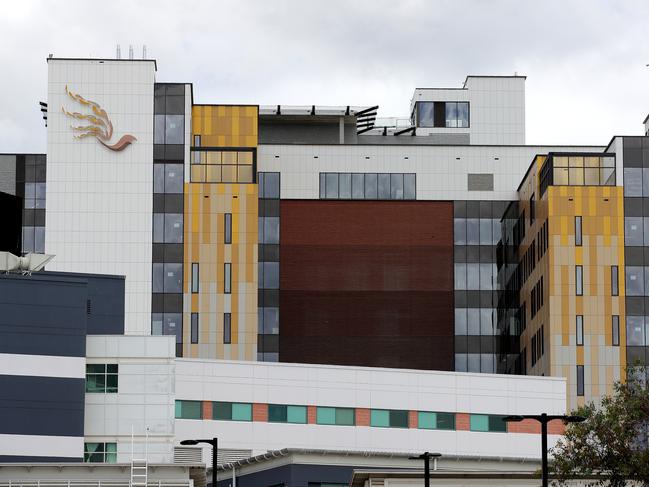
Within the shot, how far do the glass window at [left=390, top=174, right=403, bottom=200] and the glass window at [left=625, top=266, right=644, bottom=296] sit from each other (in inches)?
1073

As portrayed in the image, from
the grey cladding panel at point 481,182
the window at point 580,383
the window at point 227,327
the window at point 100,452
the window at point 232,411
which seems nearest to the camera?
the window at point 100,452

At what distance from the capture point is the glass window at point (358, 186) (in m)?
155

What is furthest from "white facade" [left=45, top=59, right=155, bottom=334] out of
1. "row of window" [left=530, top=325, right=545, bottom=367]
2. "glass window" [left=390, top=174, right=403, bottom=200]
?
"row of window" [left=530, top=325, right=545, bottom=367]

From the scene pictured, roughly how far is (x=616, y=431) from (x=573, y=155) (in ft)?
221

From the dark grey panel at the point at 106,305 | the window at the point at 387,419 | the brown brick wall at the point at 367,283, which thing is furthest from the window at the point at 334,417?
the brown brick wall at the point at 367,283

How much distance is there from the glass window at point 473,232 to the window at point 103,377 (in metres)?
61.5

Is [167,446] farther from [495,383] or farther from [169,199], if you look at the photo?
[169,199]

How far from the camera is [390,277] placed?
150m

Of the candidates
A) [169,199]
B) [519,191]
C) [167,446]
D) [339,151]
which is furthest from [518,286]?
[167,446]

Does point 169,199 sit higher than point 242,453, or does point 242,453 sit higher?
point 169,199

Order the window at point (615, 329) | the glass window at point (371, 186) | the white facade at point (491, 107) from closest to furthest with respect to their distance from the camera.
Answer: the window at point (615, 329) < the glass window at point (371, 186) < the white facade at point (491, 107)

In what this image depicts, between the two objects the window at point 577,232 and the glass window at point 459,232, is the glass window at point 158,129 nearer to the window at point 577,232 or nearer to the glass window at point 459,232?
the glass window at point 459,232

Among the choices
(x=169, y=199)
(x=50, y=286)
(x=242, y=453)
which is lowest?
(x=242, y=453)

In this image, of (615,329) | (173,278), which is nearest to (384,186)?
(173,278)
